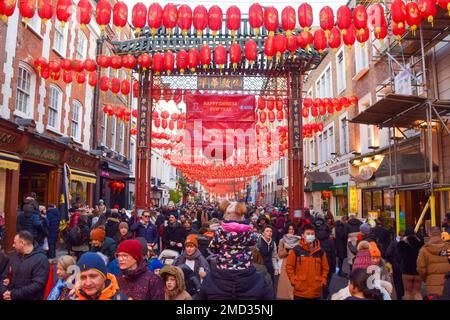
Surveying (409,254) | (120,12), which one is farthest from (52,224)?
(409,254)

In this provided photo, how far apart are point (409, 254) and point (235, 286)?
504cm

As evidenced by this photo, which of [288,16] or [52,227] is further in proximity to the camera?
[52,227]

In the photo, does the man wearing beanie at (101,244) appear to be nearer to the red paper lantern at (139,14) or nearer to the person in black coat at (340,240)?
the red paper lantern at (139,14)

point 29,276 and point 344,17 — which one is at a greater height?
point 344,17

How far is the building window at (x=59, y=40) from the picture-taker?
16328 millimetres

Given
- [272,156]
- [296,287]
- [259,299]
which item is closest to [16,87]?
[296,287]

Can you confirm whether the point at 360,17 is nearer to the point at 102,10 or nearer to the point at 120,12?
the point at 120,12

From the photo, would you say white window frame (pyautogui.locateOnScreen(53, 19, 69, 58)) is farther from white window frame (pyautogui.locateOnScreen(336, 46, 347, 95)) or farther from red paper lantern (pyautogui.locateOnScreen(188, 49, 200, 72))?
white window frame (pyautogui.locateOnScreen(336, 46, 347, 95))

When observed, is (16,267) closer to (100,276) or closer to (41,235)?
(100,276)

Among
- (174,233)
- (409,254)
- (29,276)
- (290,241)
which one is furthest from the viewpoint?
(174,233)

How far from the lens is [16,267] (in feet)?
15.2

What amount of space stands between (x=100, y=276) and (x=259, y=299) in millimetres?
1420

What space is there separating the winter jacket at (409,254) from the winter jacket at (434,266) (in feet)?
2.81

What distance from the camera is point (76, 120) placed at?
1892 cm
